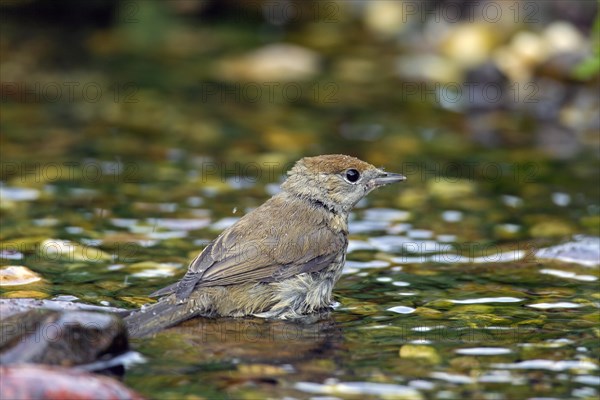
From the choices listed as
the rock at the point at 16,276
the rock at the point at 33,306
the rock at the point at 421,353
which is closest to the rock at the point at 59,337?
the rock at the point at 33,306

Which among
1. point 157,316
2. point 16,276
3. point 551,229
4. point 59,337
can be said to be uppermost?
point 551,229

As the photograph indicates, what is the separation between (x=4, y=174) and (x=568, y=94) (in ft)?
24.1

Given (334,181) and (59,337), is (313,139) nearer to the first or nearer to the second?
(334,181)

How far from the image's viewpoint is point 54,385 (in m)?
5.51

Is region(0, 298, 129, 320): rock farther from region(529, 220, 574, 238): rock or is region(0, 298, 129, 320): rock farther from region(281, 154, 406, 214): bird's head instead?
region(529, 220, 574, 238): rock

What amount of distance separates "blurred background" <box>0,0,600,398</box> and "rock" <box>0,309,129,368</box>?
33 centimetres

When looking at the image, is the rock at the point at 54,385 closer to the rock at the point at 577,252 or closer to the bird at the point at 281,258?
the bird at the point at 281,258

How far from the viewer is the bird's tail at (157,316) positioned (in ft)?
22.5

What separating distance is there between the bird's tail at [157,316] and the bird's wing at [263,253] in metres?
0.10

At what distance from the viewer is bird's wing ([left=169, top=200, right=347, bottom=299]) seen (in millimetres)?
7461

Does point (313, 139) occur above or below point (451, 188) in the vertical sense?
above

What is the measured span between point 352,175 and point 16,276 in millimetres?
2770

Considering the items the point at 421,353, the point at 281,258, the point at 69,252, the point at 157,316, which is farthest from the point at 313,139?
the point at 421,353

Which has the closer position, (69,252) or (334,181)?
(334,181)
